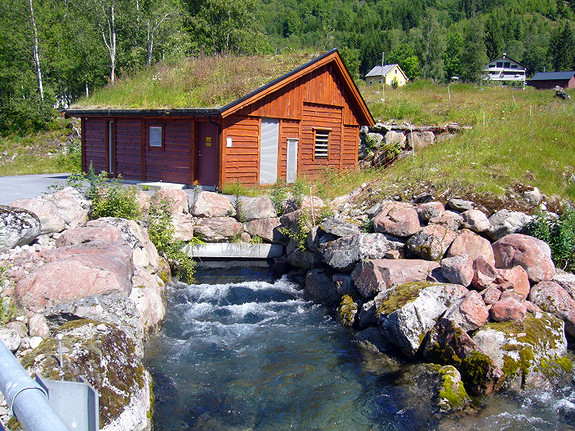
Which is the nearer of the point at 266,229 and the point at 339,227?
the point at 339,227

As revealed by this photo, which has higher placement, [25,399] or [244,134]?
[244,134]

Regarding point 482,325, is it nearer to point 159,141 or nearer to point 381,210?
point 381,210

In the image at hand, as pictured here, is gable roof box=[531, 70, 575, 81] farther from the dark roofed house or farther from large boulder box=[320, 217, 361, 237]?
large boulder box=[320, 217, 361, 237]

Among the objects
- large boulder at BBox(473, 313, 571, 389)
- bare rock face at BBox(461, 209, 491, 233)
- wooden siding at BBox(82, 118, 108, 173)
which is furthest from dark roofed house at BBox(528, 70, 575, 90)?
large boulder at BBox(473, 313, 571, 389)

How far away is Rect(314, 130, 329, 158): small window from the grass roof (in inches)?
110

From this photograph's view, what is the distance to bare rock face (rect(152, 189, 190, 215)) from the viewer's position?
→ 12172mm

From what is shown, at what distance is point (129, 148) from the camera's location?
18516mm

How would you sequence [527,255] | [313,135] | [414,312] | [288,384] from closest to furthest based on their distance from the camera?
[288,384] < [414,312] < [527,255] < [313,135]

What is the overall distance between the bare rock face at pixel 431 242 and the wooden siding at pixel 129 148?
39.1 feet

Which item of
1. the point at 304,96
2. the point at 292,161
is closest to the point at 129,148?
the point at 292,161

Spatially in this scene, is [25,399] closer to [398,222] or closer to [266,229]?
[398,222]

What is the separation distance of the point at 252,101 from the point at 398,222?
25.0 ft

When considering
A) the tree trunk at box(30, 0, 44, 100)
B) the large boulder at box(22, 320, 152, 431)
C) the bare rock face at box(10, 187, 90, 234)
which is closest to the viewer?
the large boulder at box(22, 320, 152, 431)

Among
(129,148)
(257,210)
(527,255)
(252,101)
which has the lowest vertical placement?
(527,255)
